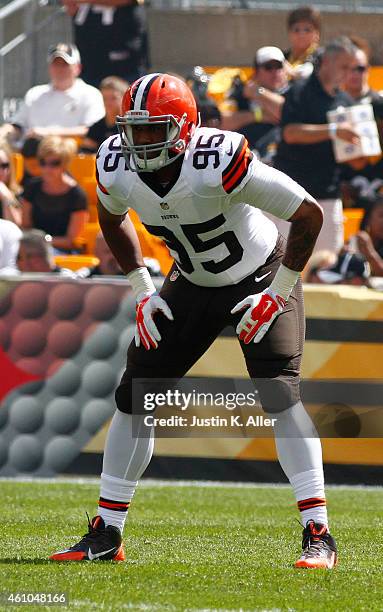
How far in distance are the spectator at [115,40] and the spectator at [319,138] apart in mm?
2322

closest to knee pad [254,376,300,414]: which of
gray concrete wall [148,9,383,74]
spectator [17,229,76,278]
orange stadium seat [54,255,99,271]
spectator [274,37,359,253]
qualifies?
spectator [17,229,76,278]

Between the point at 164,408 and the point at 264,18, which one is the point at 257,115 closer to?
the point at 264,18

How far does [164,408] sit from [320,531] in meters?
2.90

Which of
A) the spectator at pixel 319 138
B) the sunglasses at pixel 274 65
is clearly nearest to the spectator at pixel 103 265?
the spectator at pixel 319 138

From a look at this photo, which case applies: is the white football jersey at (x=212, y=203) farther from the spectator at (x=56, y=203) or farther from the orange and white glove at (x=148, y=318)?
the spectator at (x=56, y=203)

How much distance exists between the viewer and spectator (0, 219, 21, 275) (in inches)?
332

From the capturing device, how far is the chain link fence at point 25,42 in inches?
464

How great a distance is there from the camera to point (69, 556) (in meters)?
4.36

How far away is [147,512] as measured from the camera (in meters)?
6.09

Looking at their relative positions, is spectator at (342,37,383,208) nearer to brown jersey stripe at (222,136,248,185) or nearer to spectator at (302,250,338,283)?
spectator at (302,250,338,283)

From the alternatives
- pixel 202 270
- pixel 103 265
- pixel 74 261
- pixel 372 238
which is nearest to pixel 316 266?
pixel 372 238

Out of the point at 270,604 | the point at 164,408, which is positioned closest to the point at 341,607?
the point at 270,604

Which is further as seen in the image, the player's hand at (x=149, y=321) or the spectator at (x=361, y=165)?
the spectator at (x=361, y=165)

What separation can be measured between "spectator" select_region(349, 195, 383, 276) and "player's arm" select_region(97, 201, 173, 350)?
→ 405cm
